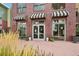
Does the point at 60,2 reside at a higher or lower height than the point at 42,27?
higher

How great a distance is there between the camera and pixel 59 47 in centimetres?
388

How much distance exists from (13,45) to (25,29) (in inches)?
16.5

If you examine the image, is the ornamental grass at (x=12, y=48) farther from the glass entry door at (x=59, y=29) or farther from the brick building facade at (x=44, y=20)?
the glass entry door at (x=59, y=29)

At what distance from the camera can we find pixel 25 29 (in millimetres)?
3898

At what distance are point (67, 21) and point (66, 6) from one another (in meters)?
0.31

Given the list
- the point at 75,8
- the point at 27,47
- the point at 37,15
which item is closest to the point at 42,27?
the point at 37,15

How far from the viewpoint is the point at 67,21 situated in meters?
3.82

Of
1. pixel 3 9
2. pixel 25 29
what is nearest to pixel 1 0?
pixel 3 9

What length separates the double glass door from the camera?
12.7ft

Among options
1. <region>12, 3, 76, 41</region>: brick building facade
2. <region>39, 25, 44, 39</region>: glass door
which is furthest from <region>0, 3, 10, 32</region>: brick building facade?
<region>39, 25, 44, 39</region>: glass door

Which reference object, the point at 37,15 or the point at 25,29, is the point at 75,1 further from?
the point at 25,29

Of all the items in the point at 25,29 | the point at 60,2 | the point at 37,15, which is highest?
the point at 60,2

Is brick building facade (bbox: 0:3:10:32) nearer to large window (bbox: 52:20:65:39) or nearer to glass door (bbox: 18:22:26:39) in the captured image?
glass door (bbox: 18:22:26:39)

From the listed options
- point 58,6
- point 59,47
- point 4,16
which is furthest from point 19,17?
point 59,47
